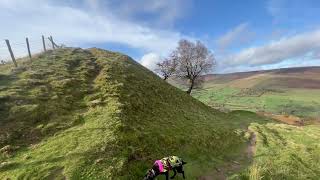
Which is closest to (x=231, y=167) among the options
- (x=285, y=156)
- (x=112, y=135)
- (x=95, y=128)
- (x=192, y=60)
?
(x=285, y=156)

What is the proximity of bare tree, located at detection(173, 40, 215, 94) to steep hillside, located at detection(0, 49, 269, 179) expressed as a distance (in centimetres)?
2556

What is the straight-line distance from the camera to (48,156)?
20.8m

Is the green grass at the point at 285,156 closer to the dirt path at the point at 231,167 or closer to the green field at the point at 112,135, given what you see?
the green field at the point at 112,135

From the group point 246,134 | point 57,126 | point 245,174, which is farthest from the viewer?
point 246,134

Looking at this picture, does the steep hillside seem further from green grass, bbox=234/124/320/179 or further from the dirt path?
green grass, bbox=234/124/320/179

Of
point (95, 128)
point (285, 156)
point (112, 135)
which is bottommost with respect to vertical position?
point (285, 156)

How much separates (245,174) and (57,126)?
1466cm

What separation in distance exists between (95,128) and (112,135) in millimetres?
1940

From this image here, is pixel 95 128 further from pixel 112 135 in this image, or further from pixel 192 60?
pixel 192 60

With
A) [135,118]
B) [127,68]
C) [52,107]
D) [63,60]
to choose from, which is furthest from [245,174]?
[63,60]

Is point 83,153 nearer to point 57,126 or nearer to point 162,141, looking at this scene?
point 57,126

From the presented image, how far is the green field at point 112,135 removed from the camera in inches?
813

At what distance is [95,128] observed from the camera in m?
25.0

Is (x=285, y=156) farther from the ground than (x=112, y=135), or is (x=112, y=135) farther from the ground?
(x=112, y=135)
